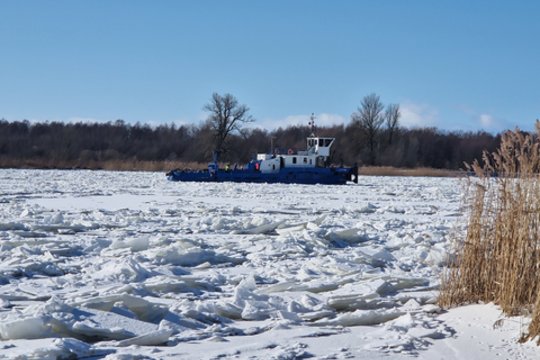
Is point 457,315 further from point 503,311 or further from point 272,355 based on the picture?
point 272,355

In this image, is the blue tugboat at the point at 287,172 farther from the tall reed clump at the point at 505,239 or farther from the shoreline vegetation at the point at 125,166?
the tall reed clump at the point at 505,239

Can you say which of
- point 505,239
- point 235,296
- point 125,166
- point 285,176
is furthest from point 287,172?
point 505,239

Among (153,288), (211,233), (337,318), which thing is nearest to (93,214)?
(211,233)

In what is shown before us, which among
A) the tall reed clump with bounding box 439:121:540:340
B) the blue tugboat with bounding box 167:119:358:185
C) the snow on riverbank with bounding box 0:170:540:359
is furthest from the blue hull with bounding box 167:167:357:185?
the tall reed clump with bounding box 439:121:540:340

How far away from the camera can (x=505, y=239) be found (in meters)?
5.45

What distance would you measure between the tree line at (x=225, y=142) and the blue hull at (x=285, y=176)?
2339 centimetres

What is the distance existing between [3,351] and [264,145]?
253 feet

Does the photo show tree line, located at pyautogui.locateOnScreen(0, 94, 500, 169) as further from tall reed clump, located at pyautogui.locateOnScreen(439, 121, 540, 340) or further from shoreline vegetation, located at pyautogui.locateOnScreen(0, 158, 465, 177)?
tall reed clump, located at pyautogui.locateOnScreen(439, 121, 540, 340)

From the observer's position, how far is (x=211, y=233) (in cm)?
1119

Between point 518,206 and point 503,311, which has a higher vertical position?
point 518,206

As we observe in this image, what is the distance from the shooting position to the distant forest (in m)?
73.0

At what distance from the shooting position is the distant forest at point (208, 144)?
7300cm

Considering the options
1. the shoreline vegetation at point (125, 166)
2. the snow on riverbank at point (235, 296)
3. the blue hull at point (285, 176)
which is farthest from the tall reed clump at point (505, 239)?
the shoreline vegetation at point (125, 166)

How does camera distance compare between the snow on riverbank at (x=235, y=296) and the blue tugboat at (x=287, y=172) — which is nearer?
the snow on riverbank at (x=235, y=296)
